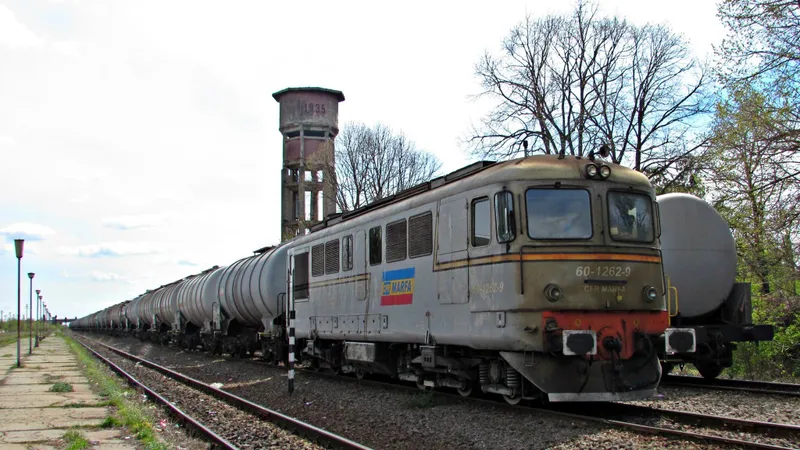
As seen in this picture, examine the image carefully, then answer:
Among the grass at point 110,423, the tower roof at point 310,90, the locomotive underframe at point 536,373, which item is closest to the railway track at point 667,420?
the locomotive underframe at point 536,373

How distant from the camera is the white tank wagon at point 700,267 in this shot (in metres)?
12.9

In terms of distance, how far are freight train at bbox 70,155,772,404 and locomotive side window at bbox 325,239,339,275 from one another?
5.45ft

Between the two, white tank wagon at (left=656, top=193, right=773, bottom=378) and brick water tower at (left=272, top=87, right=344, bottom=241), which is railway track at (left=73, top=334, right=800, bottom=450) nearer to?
white tank wagon at (left=656, top=193, right=773, bottom=378)

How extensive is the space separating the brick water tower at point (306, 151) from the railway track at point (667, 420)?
123ft

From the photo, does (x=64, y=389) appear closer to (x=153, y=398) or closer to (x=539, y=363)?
(x=153, y=398)

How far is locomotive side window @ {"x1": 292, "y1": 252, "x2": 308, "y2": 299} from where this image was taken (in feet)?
56.1

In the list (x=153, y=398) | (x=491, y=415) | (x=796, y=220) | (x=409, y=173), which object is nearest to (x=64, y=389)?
(x=153, y=398)

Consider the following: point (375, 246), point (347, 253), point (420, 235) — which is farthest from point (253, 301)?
point (420, 235)

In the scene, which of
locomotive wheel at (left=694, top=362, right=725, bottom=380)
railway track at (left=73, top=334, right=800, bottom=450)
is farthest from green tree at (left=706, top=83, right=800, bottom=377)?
railway track at (left=73, top=334, right=800, bottom=450)

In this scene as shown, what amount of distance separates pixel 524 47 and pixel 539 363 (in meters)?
25.8

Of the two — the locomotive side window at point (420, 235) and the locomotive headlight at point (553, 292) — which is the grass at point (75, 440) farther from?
the locomotive headlight at point (553, 292)

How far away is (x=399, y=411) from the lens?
1103 centimetres

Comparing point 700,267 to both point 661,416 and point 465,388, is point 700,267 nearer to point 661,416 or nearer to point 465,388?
point 661,416

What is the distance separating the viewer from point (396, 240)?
12.4m
